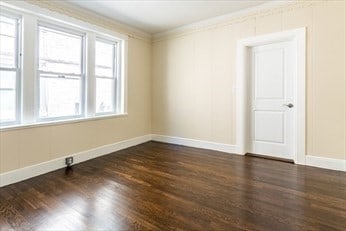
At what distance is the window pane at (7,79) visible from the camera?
281 cm

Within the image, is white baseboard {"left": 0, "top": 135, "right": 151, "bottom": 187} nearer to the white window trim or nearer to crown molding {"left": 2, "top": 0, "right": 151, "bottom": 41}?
the white window trim

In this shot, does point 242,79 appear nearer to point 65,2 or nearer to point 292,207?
point 292,207

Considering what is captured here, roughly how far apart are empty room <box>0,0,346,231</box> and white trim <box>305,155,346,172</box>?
0.07ft

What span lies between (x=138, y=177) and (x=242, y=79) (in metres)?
2.55

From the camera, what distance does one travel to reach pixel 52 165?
3258 mm

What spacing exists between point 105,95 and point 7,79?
68.2 inches

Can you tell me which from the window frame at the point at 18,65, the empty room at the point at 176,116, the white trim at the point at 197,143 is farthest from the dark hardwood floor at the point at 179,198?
the window frame at the point at 18,65

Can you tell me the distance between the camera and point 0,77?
2.79 m

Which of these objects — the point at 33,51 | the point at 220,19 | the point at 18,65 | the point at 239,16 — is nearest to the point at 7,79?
the point at 18,65

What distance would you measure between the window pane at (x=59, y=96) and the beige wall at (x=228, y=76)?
2.04 meters

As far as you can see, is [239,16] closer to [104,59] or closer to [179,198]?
[104,59]

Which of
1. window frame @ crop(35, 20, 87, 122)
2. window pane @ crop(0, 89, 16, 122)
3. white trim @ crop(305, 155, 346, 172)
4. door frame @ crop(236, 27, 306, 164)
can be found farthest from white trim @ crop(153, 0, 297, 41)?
window pane @ crop(0, 89, 16, 122)

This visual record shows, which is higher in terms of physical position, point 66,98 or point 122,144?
point 66,98

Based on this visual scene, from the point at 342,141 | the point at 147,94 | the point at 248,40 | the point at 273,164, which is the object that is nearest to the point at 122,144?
the point at 147,94
